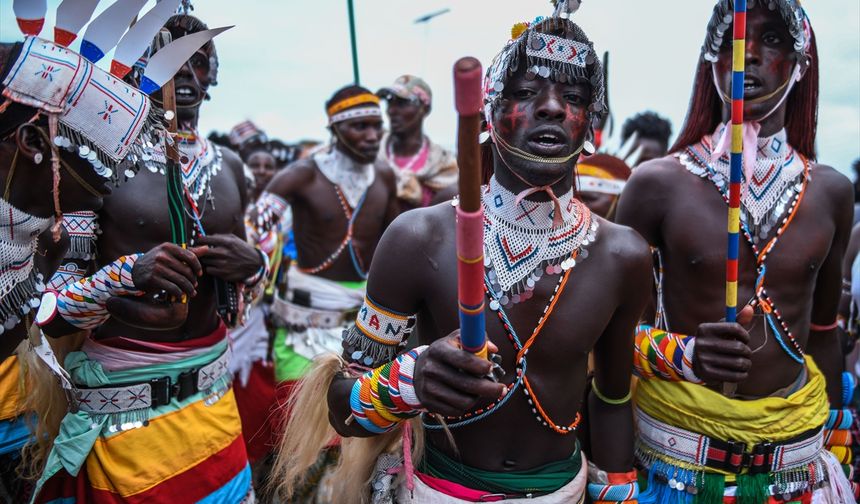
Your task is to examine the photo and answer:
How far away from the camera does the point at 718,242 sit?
2.68 metres

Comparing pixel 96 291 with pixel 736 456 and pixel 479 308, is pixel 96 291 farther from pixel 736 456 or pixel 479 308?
pixel 736 456

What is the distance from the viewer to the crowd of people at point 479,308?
2.06m

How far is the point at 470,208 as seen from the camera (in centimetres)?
122

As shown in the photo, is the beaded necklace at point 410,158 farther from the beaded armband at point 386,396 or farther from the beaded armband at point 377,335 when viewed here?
the beaded armband at point 386,396

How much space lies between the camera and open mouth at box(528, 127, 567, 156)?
6.72 feet

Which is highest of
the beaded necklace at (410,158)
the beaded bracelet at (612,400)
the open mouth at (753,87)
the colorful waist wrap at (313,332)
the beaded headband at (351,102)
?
the open mouth at (753,87)

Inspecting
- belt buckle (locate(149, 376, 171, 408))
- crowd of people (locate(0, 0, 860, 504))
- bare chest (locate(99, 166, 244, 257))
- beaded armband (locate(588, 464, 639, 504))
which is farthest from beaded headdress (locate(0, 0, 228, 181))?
beaded armband (locate(588, 464, 639, 504))

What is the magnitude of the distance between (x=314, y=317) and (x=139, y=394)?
7.80 ft

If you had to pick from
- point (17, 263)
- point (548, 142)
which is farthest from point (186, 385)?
point (548, 142)

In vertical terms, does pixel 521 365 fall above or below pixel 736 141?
below

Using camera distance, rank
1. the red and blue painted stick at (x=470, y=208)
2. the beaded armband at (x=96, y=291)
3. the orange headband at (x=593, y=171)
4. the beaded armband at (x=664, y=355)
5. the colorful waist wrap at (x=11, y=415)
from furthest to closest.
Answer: the orange headband at (x=593, y=171), the colorful waist wrap at (x=11, y=415), the beaded armband at (x=96, y=291), the beaded armband at (x=664, y=355), the red and blue painted stick at (x=470, y=208)

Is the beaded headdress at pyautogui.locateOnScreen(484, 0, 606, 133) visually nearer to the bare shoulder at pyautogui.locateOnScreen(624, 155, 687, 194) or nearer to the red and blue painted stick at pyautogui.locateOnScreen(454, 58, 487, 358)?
the bare shoulder at pyautogui.locateOnScreen(624, 155, 687, 194)

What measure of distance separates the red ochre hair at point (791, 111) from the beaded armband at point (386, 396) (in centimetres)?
184

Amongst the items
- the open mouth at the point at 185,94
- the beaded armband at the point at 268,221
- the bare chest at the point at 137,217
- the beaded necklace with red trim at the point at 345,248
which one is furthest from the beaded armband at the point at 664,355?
the beaded necklace with red trim at the point at 345,248
